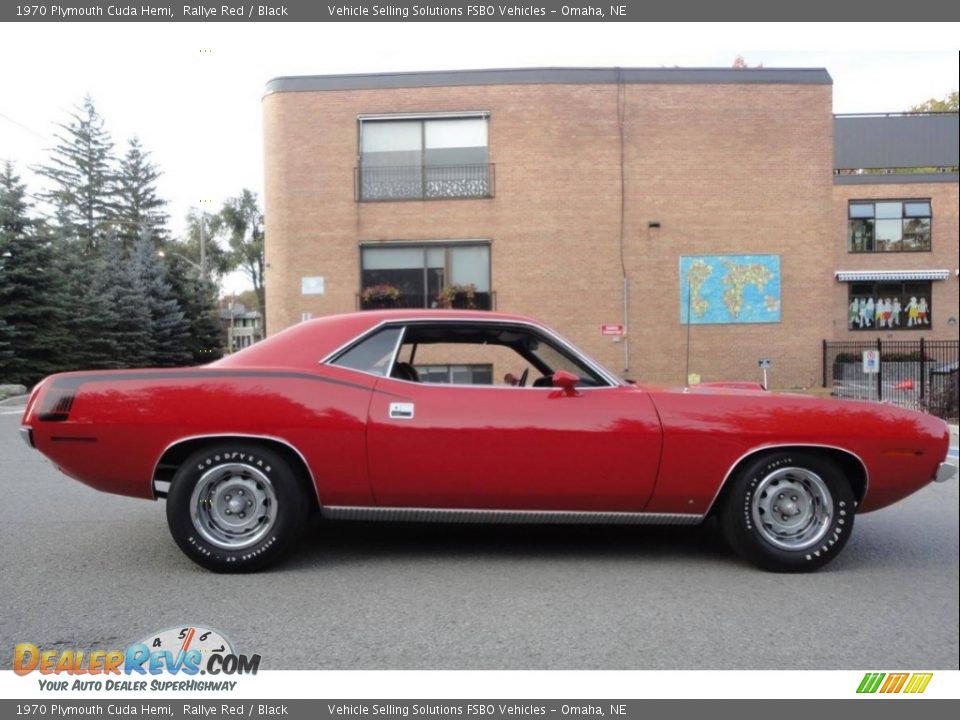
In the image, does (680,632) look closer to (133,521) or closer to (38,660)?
(38,660)

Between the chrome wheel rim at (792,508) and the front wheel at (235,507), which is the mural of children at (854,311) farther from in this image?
the front wheel at (235,507)

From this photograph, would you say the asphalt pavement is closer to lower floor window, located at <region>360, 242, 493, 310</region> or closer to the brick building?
lower floor window, located at <region>360, 242, 493, 310</region>

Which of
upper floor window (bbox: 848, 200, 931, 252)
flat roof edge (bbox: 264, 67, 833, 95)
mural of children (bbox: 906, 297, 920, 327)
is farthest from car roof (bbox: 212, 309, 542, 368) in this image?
mural of children (bbox: 906, 297, 920, 327)

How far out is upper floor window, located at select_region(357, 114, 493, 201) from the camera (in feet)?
59.0

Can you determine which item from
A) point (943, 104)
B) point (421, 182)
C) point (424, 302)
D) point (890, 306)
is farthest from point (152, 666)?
point (890, 306)

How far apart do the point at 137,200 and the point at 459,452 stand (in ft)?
7.14

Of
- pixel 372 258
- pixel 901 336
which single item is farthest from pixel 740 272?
pixel 901 336

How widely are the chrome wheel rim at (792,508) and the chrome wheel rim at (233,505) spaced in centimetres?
253

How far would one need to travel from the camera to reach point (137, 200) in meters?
3.94

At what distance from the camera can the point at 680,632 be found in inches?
116

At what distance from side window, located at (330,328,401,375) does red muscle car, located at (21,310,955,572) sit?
7 centimetres

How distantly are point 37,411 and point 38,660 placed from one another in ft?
6.07

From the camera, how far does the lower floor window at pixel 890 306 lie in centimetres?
2931

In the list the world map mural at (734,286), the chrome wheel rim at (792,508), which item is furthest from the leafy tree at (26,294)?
the world map mural at (734,286)
